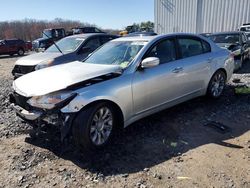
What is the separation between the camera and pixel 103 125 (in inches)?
155

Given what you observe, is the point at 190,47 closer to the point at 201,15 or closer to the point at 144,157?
the point at 144,157

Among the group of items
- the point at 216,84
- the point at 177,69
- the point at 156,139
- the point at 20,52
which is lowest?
the point at 20,52

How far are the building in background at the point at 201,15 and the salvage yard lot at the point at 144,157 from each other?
16609 millimetres

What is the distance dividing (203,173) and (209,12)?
65.5ft

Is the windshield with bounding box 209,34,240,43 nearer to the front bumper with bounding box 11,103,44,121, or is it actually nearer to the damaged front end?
the damaged front end

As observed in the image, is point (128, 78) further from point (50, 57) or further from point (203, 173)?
point (50, 57)

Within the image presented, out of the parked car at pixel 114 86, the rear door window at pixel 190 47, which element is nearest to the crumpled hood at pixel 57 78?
the parked car at pixel 114 86

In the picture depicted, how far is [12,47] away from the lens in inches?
976

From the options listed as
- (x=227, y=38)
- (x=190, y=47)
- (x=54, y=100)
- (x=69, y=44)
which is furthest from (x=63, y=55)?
(x=227, y=38)

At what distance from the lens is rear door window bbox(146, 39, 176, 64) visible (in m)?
4.72

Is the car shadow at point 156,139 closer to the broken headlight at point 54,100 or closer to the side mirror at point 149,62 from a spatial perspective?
the broken headlight at point 54,100

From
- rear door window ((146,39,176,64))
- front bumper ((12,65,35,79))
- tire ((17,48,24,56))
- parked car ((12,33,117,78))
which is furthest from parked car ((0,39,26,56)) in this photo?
rear door window ((146,39,176,64))

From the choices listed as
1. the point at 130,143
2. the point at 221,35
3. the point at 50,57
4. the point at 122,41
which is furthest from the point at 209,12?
the point at 130,143

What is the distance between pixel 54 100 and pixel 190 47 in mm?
3026
